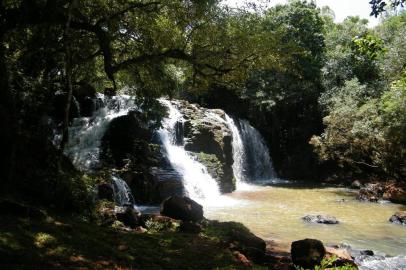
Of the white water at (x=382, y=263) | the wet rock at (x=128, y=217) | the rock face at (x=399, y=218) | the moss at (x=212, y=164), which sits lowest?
the white water at (x=382, y=263)

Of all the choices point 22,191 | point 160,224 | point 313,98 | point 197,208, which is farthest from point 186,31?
point 313,98

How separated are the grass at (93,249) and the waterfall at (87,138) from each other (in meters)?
9.81

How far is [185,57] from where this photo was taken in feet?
43.2

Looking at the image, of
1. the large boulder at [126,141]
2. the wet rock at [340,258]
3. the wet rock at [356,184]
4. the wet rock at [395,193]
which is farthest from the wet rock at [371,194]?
the wet rock at [340,258]

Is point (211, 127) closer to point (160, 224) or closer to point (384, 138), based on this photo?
point (384, 138)

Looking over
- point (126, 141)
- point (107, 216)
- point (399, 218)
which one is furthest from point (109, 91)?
point (399, 218)

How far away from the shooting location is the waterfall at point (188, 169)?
2048 cm

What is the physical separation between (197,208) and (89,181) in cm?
321

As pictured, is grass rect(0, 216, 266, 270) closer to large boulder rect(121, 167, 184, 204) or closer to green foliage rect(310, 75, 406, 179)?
large boulder rect(121, 167, 184, 204)

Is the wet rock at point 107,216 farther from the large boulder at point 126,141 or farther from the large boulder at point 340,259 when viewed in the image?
the large boulder at point 126,141

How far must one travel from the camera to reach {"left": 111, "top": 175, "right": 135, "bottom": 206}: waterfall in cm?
1552

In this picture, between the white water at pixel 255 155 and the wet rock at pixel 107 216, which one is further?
the white water at pixel 255 155

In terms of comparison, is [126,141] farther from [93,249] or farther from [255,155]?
[255,155]

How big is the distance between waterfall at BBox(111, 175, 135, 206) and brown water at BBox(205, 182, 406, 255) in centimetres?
309
